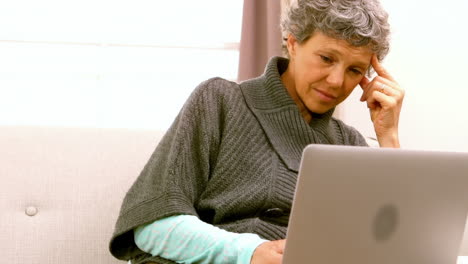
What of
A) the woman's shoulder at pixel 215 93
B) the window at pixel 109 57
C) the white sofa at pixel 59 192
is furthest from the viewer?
the window at pixel 109 57

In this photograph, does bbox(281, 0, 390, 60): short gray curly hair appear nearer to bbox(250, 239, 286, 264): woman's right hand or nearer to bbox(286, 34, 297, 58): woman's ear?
bbox(286, 34, 297, 58): woman's ear

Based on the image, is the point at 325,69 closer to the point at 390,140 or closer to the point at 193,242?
the point at 390,140

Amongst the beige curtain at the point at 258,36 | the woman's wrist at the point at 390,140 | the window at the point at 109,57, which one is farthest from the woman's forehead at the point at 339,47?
the window at the point at 109,57

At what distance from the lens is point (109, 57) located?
2684mm

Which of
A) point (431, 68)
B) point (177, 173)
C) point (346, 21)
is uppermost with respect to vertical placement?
point (346, 21)

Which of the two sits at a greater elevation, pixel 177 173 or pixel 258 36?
pixel 258 36

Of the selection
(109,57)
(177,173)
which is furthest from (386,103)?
(109,57)

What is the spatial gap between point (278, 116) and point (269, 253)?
0.53 m

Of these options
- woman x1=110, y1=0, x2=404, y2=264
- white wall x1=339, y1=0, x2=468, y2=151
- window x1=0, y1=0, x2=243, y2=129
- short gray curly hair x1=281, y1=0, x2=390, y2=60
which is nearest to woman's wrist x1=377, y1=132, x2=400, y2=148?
woman x1=110, y1=0, x2=404, y2=264

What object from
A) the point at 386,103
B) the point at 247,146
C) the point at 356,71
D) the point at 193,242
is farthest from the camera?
the point at 386,103

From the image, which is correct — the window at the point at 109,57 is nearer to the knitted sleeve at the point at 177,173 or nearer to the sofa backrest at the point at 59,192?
the sofa backrest at the point at 59,192

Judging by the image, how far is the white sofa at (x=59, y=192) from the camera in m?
1.63

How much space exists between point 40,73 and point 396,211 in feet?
6.43

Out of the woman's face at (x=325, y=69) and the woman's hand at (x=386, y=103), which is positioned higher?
the woman's face at (x=325, y=69)
